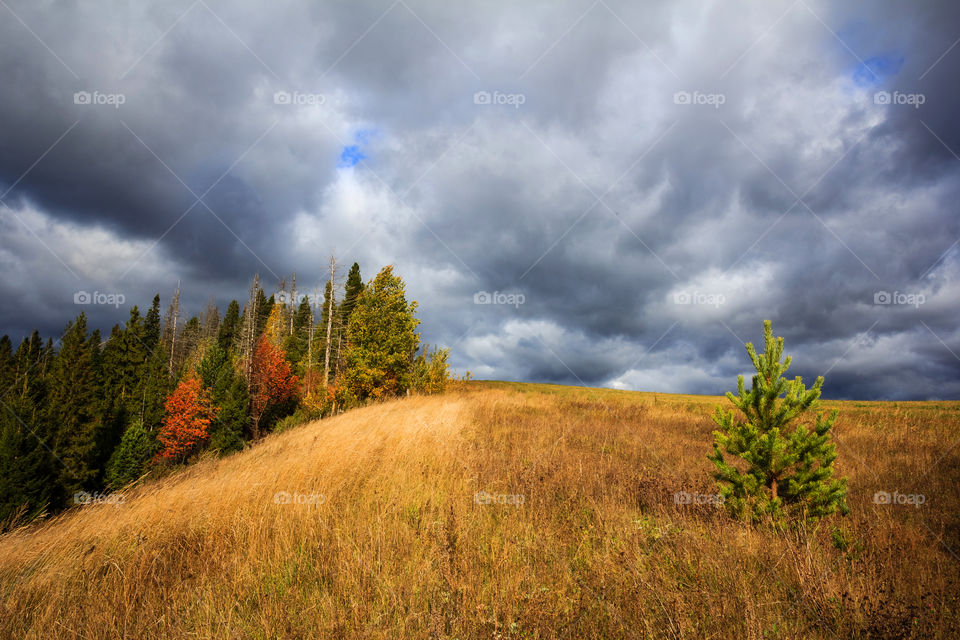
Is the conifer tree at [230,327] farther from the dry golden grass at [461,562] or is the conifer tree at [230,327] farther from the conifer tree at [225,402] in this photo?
the dry golden grass at [461,562]

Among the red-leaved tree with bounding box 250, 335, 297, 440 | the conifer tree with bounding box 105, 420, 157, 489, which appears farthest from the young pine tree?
the conifer tree with bounding box 105, 420, 157, 489

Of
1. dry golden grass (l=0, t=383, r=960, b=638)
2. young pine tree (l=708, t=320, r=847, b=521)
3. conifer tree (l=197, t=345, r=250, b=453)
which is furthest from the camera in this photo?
conifer tree (l=197, t=345, r=250, b=453)

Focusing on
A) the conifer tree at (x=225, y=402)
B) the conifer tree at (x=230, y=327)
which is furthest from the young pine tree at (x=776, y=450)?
the conifer tree at (x=230, y=327)

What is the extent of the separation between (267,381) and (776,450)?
43581mm

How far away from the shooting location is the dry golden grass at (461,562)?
9.15 ft

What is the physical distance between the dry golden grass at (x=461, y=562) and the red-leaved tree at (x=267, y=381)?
31989mm

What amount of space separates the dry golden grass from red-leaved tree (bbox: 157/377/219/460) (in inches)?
1446

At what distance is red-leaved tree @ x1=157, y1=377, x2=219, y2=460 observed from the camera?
35656 millimetres

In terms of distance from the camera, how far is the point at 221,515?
15.1 feet

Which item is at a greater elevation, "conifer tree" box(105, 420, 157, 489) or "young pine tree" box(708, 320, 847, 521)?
"young pine tree" box(708, 320, 847, 521)

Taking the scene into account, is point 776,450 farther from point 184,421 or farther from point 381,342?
point 184,421

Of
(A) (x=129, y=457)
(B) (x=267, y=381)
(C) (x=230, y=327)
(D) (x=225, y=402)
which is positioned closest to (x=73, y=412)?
(A) (x=129, y=457)

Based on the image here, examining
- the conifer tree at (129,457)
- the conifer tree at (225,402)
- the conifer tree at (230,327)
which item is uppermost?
the conifer tree at (230,327)

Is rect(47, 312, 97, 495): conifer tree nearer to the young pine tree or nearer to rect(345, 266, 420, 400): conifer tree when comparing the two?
rect(345, 266, 420, 400): conifer tree
